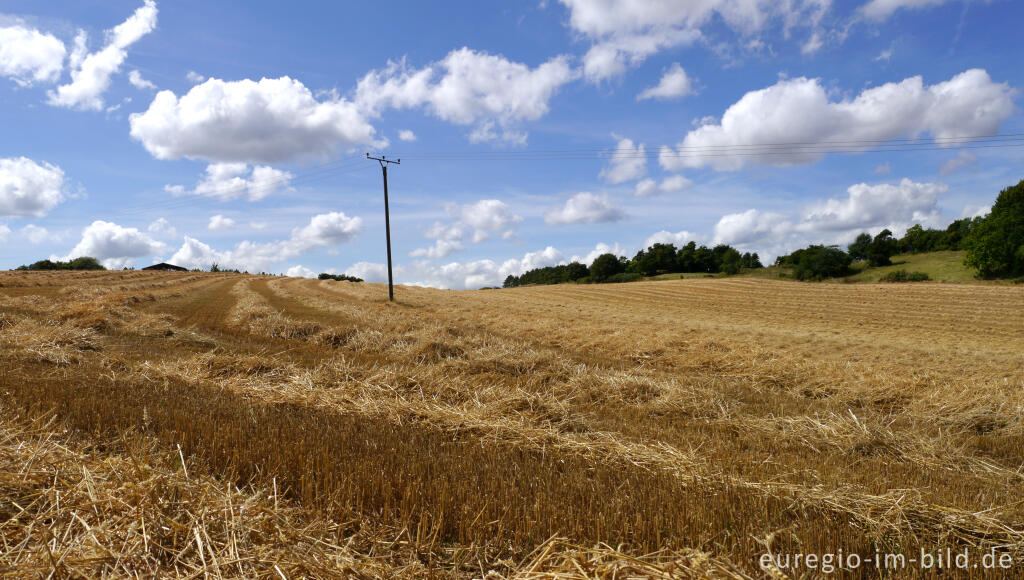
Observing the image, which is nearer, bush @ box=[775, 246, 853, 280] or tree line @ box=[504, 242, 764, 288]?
bush @ box=[775, 246, 853, 280]

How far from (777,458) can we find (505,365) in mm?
5417

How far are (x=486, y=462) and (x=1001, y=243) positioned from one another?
56122 mm

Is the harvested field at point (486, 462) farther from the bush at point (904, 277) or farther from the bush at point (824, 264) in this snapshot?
the bush at point (824, 264)

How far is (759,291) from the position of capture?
3872cm

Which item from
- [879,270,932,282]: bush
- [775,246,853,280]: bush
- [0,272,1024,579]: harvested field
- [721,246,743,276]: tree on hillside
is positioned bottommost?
[0,272,1024,579]: harvested field

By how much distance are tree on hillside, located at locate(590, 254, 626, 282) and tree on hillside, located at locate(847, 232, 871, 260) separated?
3504cm

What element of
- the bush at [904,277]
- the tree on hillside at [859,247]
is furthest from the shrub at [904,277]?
the tree on hillside at [859,247]

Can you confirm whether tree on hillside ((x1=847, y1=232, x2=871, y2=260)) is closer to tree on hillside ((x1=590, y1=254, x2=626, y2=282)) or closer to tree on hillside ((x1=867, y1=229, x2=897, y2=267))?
tree on hillside ((x1=867, y1=229, x2=897, y2=267))

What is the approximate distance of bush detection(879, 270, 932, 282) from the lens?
1770 inches

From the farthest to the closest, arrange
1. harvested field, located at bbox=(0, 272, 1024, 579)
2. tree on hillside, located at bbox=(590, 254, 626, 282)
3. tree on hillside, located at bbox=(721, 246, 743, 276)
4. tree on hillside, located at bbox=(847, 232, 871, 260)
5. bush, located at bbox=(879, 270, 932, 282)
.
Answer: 1. tree on hillside, located at bbox=(590, 254, 626, 282)
2. tree on hillside, located at bbox=(721, 246, 743, 276)
3. tree on hillside, located at bbox=(847, 232, 871, 260)
4. bush, located at bbox=(879, 270, 932, 282)
5. harvested field, located at bbox=(0, 272, 1024, 579)

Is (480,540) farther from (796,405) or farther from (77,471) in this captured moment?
(796,405)

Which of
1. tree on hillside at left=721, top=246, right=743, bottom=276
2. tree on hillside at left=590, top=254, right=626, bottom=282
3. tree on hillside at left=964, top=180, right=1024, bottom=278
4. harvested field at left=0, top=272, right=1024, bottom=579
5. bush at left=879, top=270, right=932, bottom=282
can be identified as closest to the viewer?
harvested field at left=0, top=272, right=1024, bottom=579

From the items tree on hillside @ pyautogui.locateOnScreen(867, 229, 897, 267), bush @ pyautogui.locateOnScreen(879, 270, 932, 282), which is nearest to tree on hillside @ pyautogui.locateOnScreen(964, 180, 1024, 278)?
bush @ pyautogui.locateOnScreen(879, 270, 932, 282)

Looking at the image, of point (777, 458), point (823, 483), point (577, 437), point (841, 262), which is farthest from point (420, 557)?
point (841, 262)
